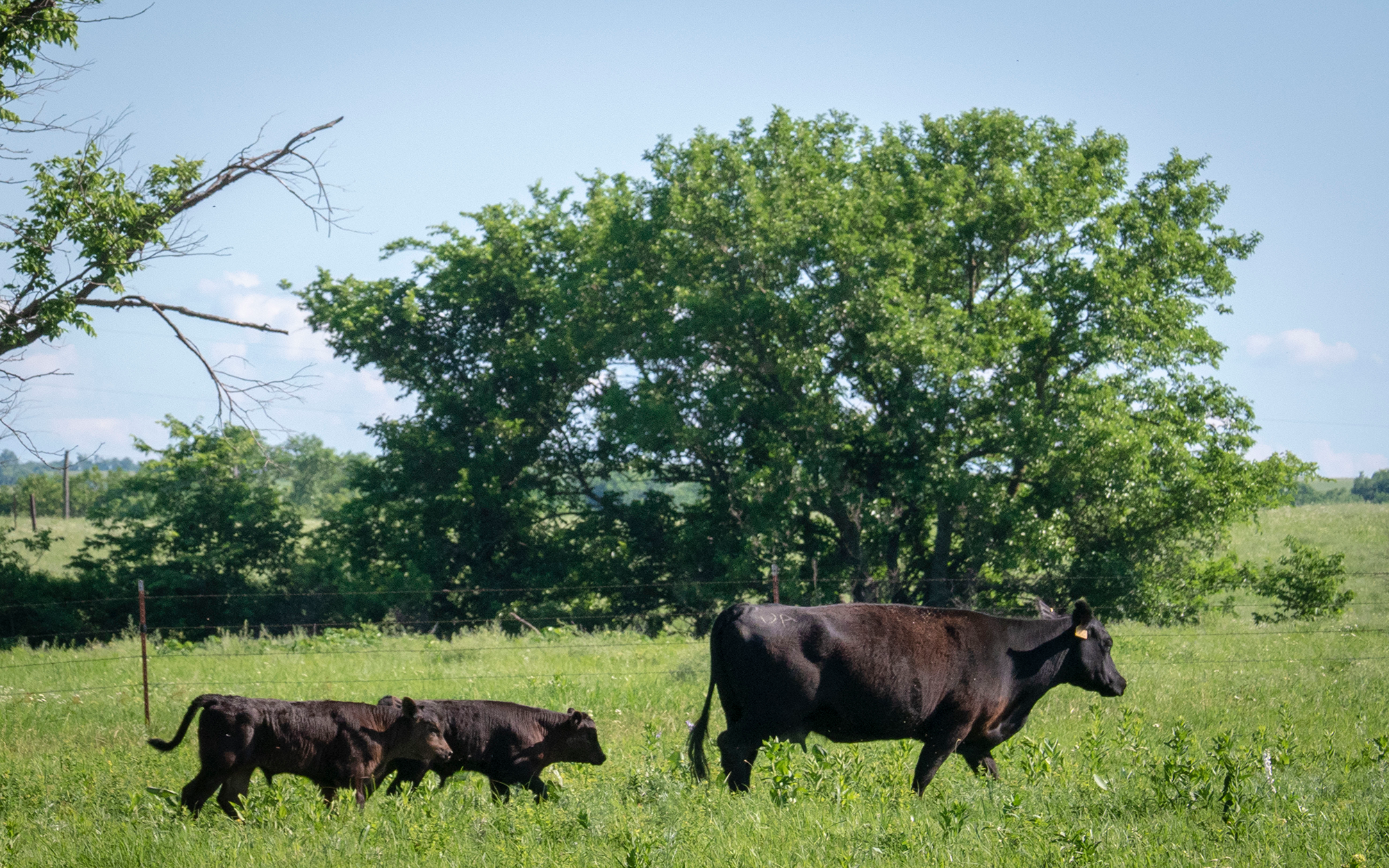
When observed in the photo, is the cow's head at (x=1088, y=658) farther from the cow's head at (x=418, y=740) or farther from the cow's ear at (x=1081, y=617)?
the cow's head at (x=418, y=740)

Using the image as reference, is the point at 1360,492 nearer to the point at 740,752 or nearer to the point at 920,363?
the point at 920,363

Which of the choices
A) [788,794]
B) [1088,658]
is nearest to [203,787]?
[788,794]

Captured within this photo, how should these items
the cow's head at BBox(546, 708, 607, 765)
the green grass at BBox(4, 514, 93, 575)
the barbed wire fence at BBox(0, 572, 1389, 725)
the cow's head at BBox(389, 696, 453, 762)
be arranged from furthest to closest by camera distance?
1. the green grass at BBox(4, 514, 93, 575)
2. the barbed wire fence at BBox(0, 572, 1389, 725)
3. the cow's head at BBox(546, 708, 607, 765)
4. the cow's head at BBox(389, 696, 453, 762)

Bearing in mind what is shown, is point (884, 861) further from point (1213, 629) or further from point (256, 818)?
point (1213, 629)

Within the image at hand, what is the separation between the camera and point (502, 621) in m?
29.4

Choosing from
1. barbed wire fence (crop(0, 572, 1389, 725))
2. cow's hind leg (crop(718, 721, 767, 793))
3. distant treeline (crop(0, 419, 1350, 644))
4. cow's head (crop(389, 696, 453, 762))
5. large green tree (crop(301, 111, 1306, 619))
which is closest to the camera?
cow's hind leg (crop(718, 721, 767, 793))

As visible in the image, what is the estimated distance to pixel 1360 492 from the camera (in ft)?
270

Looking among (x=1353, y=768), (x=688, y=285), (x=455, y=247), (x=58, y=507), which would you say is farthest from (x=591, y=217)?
(x=58, y=507)

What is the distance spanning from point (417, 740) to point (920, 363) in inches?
685

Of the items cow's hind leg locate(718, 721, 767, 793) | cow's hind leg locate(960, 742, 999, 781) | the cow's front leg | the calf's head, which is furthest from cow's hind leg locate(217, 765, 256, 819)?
cow's hind leg locate(960, 742, 999, 781)

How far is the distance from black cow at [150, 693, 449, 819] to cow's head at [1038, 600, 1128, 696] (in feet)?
17.4

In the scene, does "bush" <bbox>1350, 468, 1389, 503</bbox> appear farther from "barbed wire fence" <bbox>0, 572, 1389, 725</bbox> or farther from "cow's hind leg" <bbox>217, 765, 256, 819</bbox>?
"cow's hind leg" <bbox>217, 765, 256, 819</bbox>

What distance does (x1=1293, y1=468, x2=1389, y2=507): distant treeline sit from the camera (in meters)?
75.9

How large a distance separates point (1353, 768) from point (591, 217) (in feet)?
84.7
